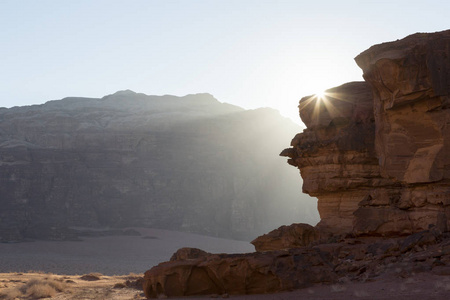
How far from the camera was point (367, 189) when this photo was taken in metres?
19.0

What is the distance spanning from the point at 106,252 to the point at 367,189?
42.8 m

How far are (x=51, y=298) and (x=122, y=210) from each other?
185 ft

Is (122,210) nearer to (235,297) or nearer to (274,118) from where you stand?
(274,118)

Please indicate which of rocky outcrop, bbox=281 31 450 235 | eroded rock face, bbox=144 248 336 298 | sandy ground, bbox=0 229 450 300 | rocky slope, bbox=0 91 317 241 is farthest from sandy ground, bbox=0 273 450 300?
rocky slope, bbox=0 91 317 241

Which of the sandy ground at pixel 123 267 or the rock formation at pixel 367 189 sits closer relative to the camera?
the sandy ground at pixel 123 267

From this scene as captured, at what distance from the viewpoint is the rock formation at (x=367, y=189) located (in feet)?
38.7

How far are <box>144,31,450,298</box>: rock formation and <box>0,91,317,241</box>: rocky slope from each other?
4847 cm

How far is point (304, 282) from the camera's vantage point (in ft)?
37.5

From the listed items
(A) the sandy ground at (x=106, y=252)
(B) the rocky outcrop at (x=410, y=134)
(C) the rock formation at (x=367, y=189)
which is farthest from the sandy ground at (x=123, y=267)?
(B) the rocky outcrop at (x=410, y=134)

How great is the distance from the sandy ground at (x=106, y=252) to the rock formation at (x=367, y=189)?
80.1 ft

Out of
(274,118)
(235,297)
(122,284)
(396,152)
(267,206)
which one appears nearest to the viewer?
(235,297)

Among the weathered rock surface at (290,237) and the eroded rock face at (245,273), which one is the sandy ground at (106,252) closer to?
the weathered rock surface at (290,237)

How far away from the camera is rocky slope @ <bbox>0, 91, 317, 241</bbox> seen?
72438mm

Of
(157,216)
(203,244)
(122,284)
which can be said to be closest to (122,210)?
(157,216)
